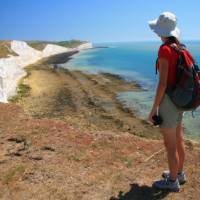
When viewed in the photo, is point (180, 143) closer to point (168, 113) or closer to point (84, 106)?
point (168, 113)

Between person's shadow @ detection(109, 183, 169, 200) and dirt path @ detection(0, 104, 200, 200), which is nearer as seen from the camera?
person's shadow @ detection(109, 183, 169, 200)

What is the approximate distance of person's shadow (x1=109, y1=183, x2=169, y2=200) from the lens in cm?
609

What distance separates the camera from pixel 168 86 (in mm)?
5531

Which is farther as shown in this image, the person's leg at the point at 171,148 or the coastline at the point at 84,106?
the coastline at the point at 84,106

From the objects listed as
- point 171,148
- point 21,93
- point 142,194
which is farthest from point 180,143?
point 21,93

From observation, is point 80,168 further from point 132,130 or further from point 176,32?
point 132,130

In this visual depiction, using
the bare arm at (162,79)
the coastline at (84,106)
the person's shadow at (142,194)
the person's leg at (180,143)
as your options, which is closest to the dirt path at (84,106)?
the coastline at (84,106)

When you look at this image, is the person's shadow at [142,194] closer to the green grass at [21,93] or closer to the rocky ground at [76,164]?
the rocky ground at [76,164]

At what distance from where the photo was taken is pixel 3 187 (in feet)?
22.1

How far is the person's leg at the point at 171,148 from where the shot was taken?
18.8 feet

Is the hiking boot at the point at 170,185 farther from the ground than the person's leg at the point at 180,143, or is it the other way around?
the person's leg at the point at 180,143

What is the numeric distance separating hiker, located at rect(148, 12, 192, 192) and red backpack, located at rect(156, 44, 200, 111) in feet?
0.22

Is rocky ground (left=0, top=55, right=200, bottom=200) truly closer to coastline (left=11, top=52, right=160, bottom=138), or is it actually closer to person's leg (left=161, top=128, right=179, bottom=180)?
person's leg (left=161, top=128, right=179, bottom=180)

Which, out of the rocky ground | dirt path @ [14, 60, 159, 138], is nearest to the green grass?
dirt path @ [14, 60, 159, 138]
